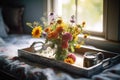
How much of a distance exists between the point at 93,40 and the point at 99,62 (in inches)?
19.6

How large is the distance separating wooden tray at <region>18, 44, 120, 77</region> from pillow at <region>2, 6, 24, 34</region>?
0.84 meters

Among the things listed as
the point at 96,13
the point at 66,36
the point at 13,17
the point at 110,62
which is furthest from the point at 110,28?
the point at 13,17

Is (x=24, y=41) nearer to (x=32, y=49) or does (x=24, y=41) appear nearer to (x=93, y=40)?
(x=32, y=49)

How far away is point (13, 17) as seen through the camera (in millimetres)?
2836

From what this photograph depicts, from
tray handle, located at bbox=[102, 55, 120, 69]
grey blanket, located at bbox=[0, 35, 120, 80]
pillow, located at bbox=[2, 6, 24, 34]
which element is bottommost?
grey blanket, located at bbox=[0, 35, 120, 80]

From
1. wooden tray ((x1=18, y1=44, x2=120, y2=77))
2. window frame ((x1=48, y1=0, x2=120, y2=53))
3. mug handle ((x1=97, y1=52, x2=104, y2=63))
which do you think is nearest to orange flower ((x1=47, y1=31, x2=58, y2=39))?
wooden tray ((x1=18, y1=44, x2=120, y2=77))

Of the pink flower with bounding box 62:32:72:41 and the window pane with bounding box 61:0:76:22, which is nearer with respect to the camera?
the pink flower with bounding box 62:32:72:41

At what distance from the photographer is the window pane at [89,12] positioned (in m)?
2.36

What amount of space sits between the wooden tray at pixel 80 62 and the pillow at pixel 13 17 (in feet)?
2.75

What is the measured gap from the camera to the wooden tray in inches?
64.7

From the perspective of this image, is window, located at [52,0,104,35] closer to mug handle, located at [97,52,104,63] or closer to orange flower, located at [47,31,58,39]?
mug handle, located at [97,52,104,63]

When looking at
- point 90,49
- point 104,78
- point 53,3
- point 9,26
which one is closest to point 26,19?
point 9,26

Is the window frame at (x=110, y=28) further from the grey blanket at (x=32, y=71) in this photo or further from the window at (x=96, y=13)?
the grey blanket at (x=32, y=71)

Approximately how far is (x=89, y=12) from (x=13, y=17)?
87 centimetres
